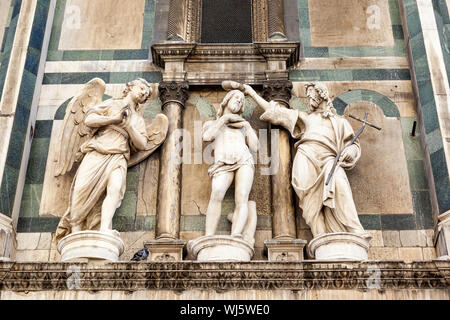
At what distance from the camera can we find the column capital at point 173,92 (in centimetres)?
1130

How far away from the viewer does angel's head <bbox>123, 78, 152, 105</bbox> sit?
10.7 m

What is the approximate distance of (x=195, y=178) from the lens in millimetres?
10828

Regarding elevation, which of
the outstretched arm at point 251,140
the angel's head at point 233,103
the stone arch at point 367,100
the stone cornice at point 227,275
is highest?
the stone arch at point 367,100

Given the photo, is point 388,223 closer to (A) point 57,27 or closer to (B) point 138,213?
(B) point 138,213

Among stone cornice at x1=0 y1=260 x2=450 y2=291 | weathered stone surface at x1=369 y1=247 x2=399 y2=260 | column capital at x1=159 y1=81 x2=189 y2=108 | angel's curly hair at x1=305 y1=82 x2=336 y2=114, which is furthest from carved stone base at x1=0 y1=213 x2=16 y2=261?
weathered stone surface at x1=369 y1=247 x2=399 y2=260

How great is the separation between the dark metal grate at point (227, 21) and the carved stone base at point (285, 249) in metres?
3.73

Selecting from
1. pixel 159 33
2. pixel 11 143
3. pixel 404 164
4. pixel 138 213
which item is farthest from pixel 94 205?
pixel 404 164

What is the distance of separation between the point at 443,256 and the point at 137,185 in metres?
4.01

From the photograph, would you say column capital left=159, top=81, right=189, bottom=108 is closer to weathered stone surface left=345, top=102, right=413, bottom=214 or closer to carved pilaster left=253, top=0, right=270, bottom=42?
→ carved pilaster left=253, top=0, right=270, bottom=42

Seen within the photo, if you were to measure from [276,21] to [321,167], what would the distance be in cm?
295

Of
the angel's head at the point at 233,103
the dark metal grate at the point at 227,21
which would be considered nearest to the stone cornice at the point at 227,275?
the angel's head at the point at 233,103

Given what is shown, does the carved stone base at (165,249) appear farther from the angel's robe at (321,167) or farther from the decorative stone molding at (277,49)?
the decorative stone molding at (277,49)
